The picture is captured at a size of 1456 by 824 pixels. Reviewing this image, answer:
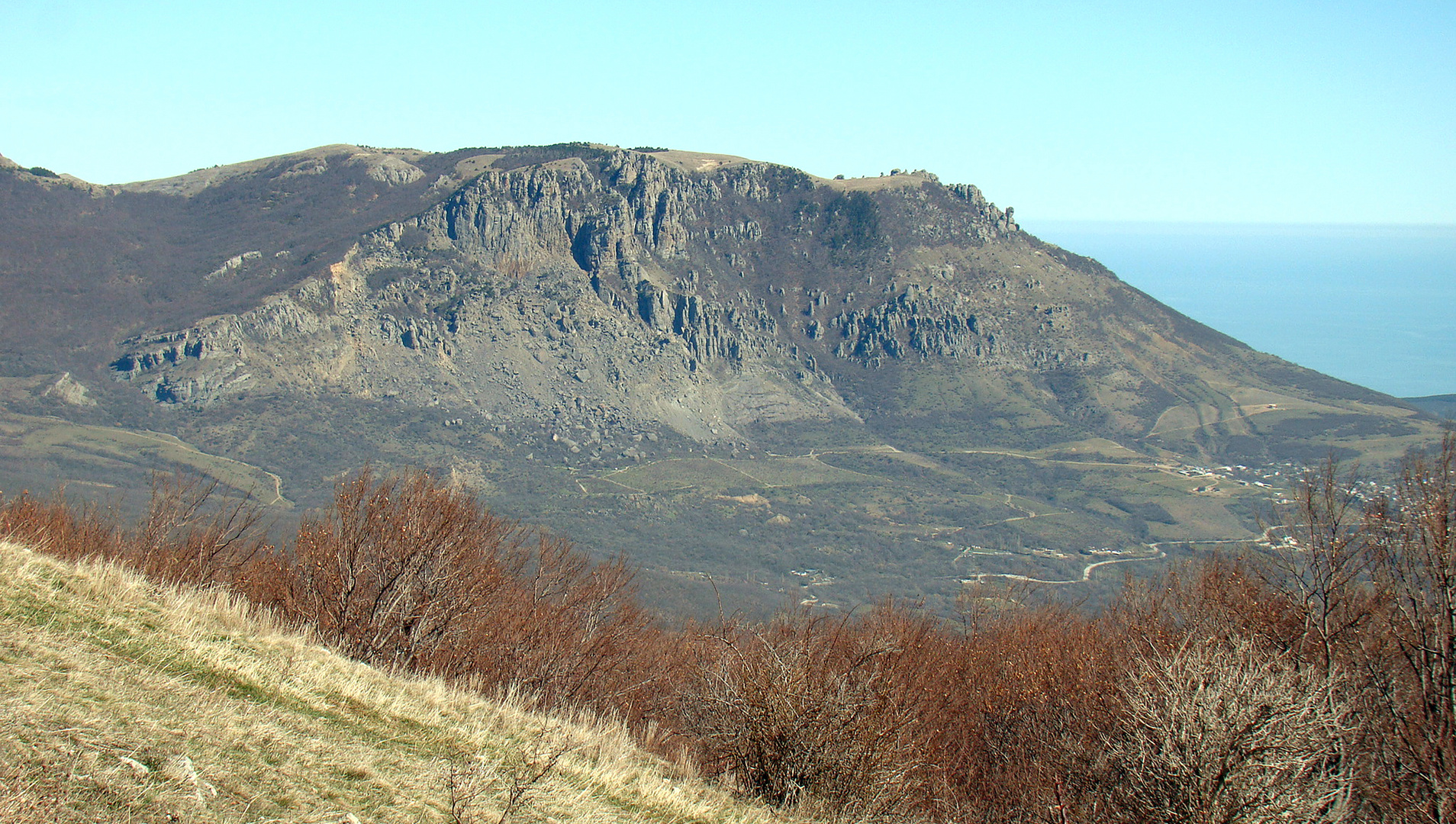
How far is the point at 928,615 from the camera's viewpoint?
40000 mm

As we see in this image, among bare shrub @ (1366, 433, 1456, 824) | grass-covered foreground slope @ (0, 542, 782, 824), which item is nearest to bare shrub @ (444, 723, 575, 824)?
grass-covered foreground slope @ (0, 542, 782, 824)

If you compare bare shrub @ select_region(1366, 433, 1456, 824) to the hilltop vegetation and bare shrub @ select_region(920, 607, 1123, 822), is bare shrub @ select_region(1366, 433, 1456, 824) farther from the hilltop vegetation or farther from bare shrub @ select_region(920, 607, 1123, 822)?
bare shrub @ select_region(920, 607, 1123, 822)

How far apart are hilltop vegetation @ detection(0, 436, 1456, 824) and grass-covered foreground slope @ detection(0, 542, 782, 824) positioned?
104mm

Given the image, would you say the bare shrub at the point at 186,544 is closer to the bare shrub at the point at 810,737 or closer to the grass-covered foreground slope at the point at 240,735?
the grass-covered foreground slope at the point at 240,735

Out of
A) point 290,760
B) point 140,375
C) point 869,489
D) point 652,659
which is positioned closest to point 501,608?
point 652,659

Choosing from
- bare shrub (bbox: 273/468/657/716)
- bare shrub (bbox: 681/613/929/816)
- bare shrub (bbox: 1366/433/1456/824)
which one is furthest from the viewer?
bare shrub (bbox: 273/468/657/716)

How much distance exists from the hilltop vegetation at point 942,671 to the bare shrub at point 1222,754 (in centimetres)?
4

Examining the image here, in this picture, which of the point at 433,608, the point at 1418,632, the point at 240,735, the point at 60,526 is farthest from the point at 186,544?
the point at 1418,632

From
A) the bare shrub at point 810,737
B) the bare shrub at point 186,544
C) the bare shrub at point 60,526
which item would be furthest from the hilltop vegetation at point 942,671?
the bare shrub at point 60,526

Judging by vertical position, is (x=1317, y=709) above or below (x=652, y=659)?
above

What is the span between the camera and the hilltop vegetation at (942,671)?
11859mm

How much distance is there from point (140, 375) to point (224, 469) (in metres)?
52.0

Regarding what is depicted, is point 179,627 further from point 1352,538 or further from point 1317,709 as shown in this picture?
point 1352,538

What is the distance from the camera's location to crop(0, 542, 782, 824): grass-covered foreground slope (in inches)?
305
